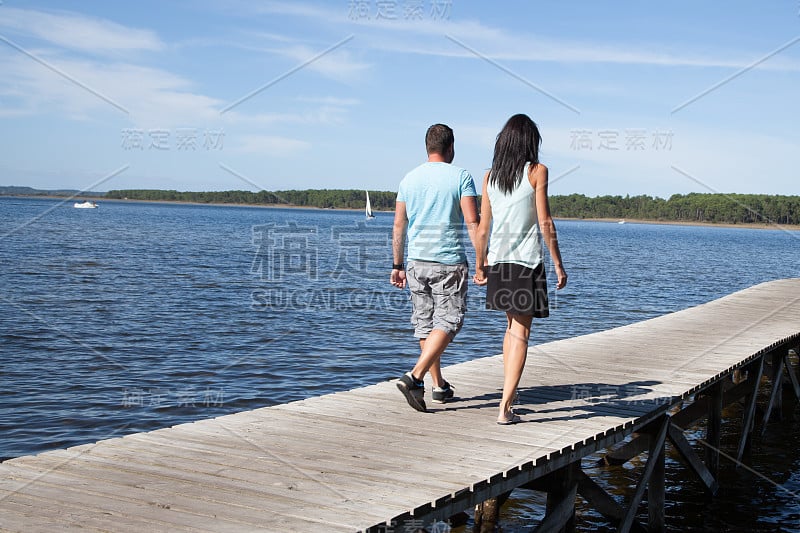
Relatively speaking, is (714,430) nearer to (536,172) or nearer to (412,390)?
(412,390)

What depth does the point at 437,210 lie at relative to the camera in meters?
5.78

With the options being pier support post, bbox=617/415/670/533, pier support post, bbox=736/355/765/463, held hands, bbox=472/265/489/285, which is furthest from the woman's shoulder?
pier support post, bbox=736/355/765/463

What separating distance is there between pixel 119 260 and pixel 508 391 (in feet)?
110

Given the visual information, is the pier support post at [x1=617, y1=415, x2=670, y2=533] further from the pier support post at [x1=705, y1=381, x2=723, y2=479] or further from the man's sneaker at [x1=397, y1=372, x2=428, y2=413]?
the pier support post at [x1=705, y1=381, x2=723, y2=479]

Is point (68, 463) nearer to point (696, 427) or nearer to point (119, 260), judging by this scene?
point (696, 427)

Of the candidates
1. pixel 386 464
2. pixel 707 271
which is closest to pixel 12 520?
pixel 386 464

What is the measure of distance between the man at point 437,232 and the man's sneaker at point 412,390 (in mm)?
93

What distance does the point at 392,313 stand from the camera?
21188mm

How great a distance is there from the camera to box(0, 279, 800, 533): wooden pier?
3994 mm

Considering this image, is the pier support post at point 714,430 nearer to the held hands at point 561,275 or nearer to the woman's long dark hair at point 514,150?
the held hands at point 561,275

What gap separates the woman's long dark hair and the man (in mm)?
333

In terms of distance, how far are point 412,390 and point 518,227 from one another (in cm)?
152

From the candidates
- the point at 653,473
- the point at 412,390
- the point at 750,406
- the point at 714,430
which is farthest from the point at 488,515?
the point at 750,406

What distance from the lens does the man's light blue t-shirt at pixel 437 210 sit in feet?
19.0
